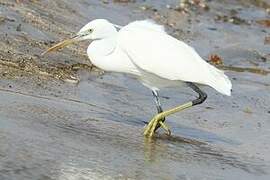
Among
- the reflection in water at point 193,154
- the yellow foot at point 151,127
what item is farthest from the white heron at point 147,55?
the reflection in water at point 193,154

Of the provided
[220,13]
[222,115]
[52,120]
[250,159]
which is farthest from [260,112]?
[220,13]

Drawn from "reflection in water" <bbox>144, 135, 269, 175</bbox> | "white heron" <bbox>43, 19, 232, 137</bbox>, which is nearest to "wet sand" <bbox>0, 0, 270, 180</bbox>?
"reflection in water" <bbox>144, 135, 269, 175</bbox>

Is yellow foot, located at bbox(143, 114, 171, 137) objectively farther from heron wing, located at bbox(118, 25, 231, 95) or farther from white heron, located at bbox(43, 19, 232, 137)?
heron wing, located at bbox(118, 25, 231, 95)

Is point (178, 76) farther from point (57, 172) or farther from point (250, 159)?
point (57, 172)

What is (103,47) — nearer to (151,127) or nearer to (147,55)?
(147,55)

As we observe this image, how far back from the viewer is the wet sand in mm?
6410

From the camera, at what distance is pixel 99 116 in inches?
328

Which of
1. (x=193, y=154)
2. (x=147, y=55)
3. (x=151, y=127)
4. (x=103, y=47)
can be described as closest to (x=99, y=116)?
(x=151, y=127)

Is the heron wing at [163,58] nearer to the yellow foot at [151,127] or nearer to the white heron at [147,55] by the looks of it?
the white heron at [147,55]

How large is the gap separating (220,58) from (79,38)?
6144 mm

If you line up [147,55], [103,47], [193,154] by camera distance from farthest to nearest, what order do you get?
[103,47] → [147,55] → [193,154]

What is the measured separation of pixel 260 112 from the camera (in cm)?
1024

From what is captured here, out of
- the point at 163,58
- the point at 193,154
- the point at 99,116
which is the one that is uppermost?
the point at 163,58

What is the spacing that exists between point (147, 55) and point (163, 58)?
6.5 inches
